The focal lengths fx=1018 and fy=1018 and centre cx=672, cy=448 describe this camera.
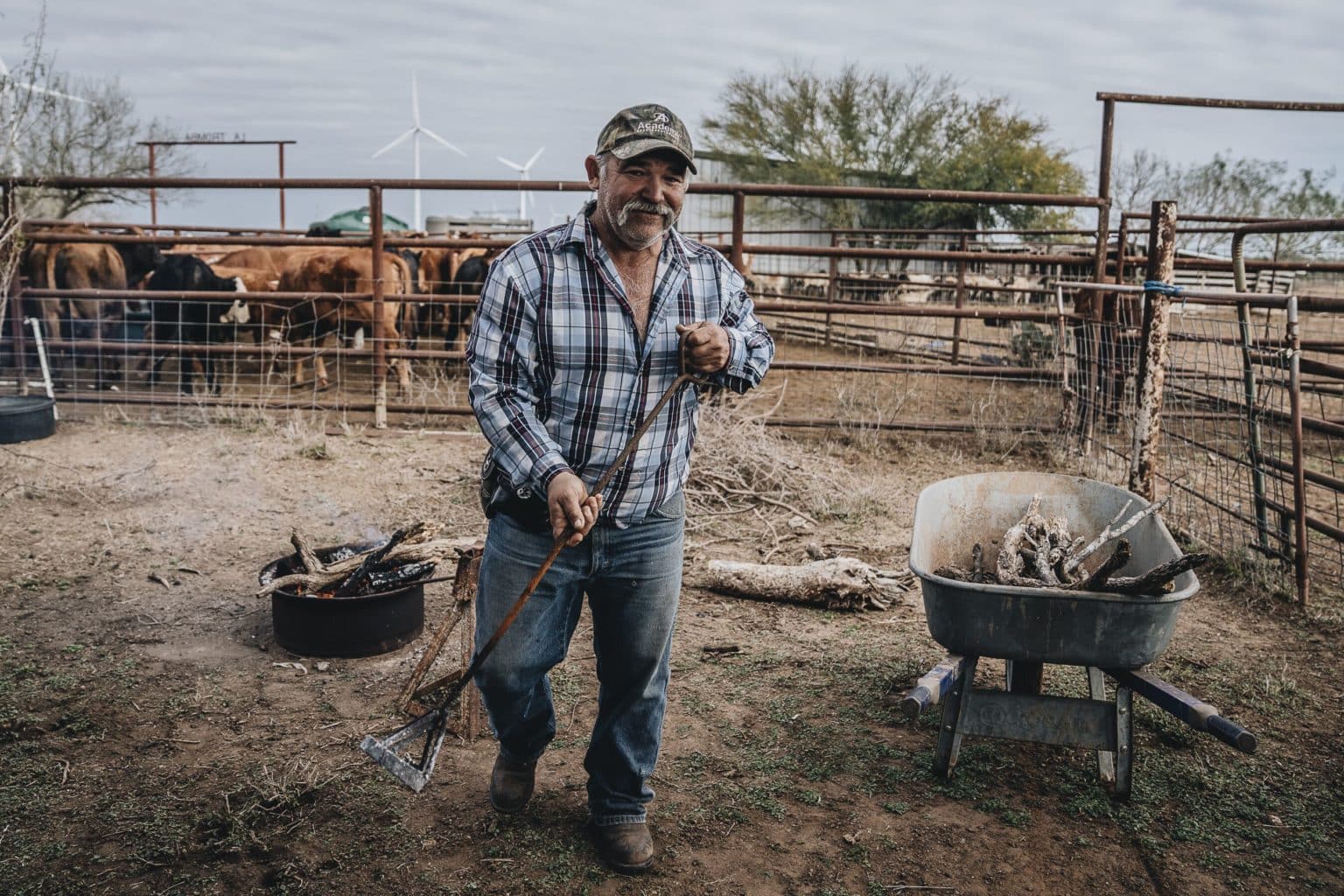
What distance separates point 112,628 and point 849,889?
3193mm

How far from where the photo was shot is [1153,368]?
16.8ft

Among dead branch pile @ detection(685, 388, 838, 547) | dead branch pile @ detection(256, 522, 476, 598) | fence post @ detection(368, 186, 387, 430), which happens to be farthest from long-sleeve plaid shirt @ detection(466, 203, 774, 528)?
fence post @ detection(368, 186, 387, 430)

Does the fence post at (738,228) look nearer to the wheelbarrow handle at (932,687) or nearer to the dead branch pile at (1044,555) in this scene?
the dead branch pile at (1044,555)

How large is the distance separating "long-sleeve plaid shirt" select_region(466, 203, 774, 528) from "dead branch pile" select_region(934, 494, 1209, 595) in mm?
1313

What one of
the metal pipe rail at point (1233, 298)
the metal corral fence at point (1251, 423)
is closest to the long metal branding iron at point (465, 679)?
the metal corral fence at point (1251, 423)

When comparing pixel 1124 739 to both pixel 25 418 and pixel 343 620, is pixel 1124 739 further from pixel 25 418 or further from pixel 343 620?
pixel 25 418

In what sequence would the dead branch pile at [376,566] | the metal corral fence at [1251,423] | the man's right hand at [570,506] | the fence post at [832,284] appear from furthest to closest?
the fence post at [832,284] < the metal corral fence at [1251,423] < the dead branch pile at [376,566] < the man's right hand at [570,506]

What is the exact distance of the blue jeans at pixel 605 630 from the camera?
98.8 inches

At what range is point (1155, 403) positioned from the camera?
5.12 meters

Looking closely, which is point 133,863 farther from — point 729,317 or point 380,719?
point 729,317

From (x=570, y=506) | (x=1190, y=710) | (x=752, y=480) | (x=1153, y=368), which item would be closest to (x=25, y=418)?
(x=752, y=480)

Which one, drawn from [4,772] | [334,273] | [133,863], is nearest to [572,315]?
[133,863]

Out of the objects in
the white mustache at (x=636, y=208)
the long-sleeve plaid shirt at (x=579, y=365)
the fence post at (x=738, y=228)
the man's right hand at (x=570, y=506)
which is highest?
the fence post at (x=738, y=228)

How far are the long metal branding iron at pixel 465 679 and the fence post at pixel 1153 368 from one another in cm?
349
